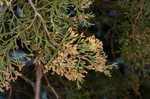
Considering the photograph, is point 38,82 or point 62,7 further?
point 38,82

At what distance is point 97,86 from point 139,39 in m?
0.65

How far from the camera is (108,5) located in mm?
2316

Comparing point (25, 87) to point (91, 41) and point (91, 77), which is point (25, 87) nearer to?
point (91, 77)

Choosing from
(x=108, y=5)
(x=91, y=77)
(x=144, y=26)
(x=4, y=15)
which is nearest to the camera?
(x=4, y=15)

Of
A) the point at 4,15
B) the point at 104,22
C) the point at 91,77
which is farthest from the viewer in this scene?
the point at 104,22

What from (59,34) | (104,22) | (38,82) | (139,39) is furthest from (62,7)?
(104,22)

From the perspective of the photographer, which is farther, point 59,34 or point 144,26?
point 144,26

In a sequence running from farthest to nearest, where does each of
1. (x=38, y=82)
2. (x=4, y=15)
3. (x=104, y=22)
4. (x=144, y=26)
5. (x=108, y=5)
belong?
1. (x=104, y=22)
2. (x=108, y=5)
3. (x=144, y=26)
4. (x=38, y=82)
5. (x=4, y=15)

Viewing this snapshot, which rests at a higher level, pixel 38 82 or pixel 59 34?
pixel 59 34

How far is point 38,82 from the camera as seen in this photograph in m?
1.53

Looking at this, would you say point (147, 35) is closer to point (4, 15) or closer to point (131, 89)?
point (131, 89)

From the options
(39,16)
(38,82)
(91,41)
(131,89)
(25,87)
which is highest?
(39,16)

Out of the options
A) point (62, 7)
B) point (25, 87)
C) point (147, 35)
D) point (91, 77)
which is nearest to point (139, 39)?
point (147, 35)

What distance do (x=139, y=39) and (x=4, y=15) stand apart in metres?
0.97
